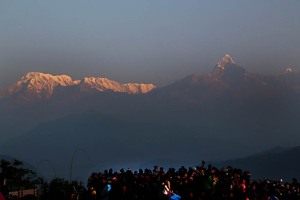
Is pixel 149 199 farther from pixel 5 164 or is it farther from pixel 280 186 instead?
pixel 5 164

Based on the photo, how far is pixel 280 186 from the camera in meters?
20.1

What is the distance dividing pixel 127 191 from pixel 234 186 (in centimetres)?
408

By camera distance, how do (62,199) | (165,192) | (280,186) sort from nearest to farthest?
(62,199)
(165,192)
(280,186)

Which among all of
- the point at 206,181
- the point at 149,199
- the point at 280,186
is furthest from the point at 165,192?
the point at 280,186

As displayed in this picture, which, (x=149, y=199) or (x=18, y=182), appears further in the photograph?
(x=18, y=182)

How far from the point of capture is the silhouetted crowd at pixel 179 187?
17.1 m

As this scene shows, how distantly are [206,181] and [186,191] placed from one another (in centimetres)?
83

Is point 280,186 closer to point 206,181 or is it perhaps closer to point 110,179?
point 206,181

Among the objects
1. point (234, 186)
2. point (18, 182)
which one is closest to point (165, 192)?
point (234, 186)

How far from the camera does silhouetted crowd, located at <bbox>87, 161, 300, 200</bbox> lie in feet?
56.2

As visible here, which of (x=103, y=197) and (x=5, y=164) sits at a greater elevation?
(x=5, y=164)

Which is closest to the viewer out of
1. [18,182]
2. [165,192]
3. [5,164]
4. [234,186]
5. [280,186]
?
[165,192]

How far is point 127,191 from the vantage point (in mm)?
17156

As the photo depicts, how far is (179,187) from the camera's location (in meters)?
17.9
